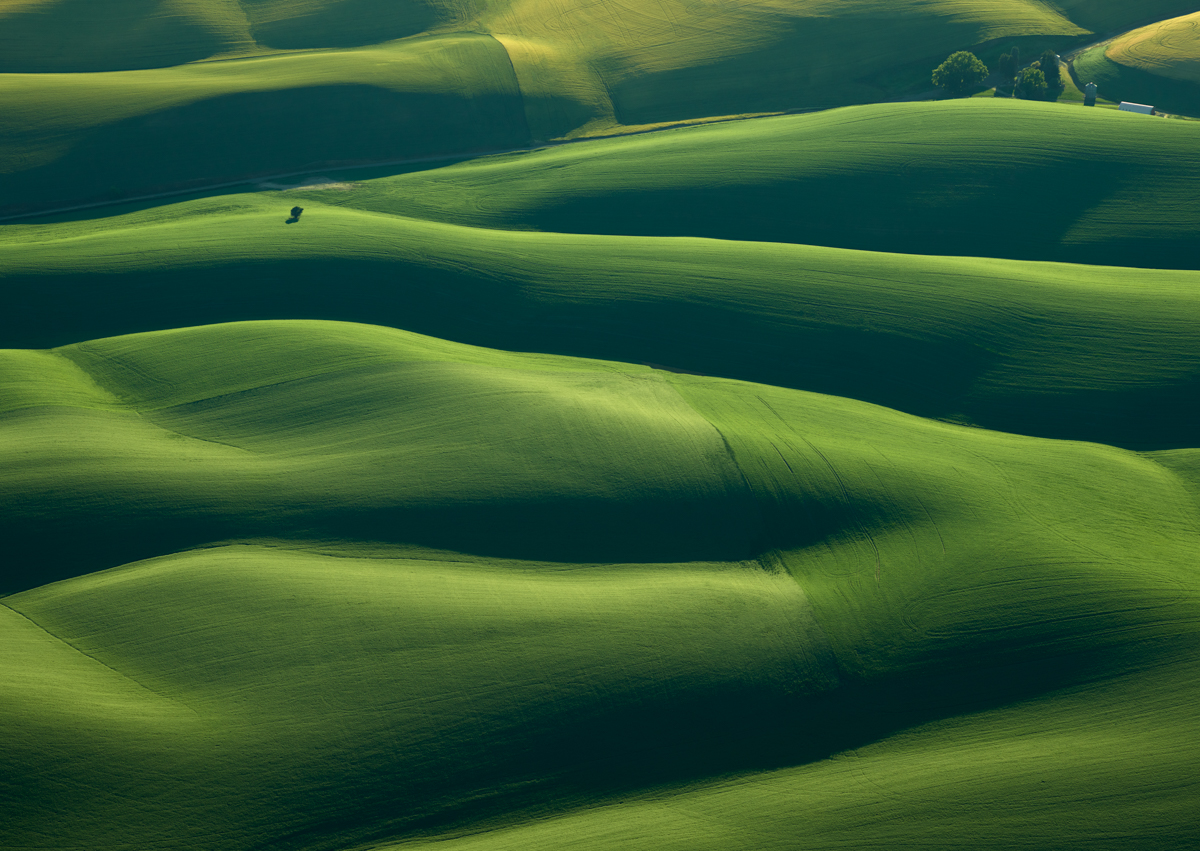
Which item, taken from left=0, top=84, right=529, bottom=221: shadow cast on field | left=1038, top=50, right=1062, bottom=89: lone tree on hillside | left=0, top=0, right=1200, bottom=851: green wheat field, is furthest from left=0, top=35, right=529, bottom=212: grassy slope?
left=1038, top=50, right=1062, bottom=89: lone tree on hillside

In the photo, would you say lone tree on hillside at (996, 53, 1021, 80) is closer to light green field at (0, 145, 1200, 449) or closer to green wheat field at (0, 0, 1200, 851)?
green wheat field at (0, 0, 1200, 851)

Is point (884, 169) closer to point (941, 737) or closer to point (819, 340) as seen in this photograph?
point (819, 340)

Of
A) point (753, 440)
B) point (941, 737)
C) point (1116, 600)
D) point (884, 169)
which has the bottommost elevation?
point (941, 737)

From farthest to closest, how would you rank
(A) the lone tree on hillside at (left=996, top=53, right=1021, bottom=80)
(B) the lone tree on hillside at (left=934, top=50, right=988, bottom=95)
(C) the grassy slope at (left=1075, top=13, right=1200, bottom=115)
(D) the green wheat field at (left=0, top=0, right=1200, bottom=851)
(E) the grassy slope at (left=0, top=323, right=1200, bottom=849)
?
(A) the lone tree on hillside at (left=996, top=53, right=1021, bottom=80), (B) the lone tree on hillside at (left=934, top=50, right=988, bottom=95), (C) the grassy slope at (left=1075, top=13, right=1200, bottom=115), (D) the green wheat field at (left=0, top=0, right=1200, bottom=851), (E) the grassy slope at (left=0, top=323, right=1200, bottom=849)

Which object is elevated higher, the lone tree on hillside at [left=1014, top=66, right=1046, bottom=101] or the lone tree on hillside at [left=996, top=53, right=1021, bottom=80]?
the lone tree on hillside at [left=996, top=53, right=1021, bottom=80]

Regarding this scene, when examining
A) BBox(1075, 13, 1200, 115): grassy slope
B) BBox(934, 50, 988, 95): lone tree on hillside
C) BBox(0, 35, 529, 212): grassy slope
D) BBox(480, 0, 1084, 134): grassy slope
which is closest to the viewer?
BBox(0, 35, 529, 212): grassy slope

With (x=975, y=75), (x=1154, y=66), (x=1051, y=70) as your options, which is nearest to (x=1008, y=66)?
(x=1051, y=70)

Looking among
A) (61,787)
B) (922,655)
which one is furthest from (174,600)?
(922,655)
